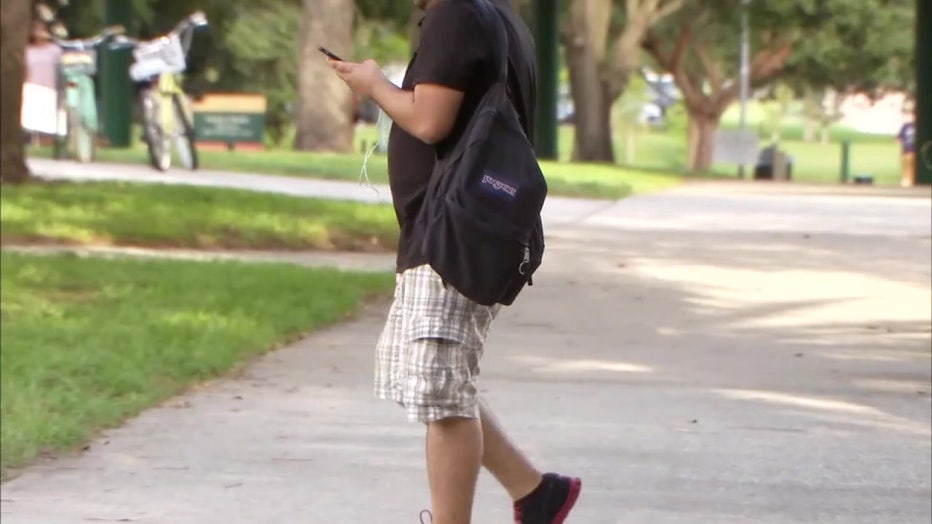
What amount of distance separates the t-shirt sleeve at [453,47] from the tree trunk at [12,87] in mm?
10589

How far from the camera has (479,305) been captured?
4500 millimetres

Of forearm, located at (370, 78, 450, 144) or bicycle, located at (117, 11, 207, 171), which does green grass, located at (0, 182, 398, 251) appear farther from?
forearm, located at (370, 78, 450, 144)

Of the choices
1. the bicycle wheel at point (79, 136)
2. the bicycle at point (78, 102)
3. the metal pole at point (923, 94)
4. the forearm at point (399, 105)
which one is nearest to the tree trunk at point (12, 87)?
the bicycle at point (78, 102)

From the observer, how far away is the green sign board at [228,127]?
3194 cm

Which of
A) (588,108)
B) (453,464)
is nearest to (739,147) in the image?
(588,108)

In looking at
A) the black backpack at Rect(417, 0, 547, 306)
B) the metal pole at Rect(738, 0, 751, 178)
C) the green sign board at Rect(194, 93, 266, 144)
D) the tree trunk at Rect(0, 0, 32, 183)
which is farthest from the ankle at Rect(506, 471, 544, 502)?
the metal pole at Rect(738, 0, 751, 178)

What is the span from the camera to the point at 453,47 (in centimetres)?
440

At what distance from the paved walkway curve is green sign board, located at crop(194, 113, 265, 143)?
19597mm

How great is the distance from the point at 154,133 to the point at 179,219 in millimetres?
4997

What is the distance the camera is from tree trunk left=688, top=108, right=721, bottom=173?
163 ft

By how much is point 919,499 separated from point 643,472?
3.22ft

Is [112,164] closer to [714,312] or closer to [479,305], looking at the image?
[714,312]

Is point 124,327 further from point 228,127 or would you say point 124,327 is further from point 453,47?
point 228,127

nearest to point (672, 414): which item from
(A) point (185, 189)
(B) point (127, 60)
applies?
(A) point (185, 189)
